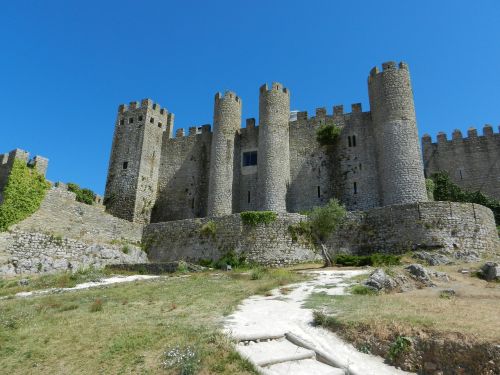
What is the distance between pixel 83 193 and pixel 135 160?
5208 millimetres

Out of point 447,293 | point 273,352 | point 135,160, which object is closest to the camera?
point 273,352

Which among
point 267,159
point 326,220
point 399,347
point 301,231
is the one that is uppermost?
point 267,159

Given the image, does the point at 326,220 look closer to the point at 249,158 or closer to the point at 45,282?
the point at 249,158

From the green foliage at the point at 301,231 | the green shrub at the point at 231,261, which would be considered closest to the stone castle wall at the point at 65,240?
the green shrub at the point at 231,261

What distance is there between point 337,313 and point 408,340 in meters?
2.52

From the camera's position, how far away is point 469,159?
126 ft

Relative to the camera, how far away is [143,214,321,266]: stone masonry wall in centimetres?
2544

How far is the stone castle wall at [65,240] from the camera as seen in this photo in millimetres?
22219

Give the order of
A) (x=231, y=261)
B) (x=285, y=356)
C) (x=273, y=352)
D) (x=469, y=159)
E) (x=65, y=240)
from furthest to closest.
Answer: (x=469, y=159) → (x=231, y=261) → (x=65, y=240) → (x=273, y=352) → (x=285, y=356)

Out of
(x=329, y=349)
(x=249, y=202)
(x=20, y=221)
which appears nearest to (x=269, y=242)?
(x=249, y=202)

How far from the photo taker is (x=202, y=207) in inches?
1439

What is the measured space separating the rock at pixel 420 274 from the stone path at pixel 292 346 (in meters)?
6.64

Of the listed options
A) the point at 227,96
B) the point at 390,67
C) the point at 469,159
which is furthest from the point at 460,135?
the point at 227,96

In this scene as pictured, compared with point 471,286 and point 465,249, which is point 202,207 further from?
point 471,286
